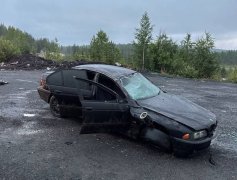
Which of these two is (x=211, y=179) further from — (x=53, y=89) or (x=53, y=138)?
(x=53, y=89)

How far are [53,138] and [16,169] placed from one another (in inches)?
74.1

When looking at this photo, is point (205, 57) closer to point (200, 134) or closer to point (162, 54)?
point (162, 54)

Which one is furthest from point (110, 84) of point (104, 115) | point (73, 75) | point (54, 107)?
point (54, 107)

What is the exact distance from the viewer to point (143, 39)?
106ft

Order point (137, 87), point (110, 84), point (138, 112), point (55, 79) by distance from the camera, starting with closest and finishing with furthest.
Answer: point (138, 112)
point (110, 84)
point (137, 87)
point (55, 79)

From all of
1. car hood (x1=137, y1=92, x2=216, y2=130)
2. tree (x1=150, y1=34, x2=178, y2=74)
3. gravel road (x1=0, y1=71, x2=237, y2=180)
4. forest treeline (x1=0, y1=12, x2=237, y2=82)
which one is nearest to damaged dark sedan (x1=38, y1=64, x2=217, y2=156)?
car hood (x1=137, y1=92, x2=216, y2=130)

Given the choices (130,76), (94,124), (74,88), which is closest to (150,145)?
(94,124)

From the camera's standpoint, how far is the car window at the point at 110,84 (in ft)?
24.7

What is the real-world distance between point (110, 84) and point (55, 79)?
88.4 inches

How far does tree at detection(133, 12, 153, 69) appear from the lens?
31.1m

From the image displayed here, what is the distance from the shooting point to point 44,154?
6.92 meters

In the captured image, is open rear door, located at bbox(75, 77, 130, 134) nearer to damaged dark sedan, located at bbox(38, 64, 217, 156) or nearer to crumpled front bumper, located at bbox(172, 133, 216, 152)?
damaged dark sedan, located at bbox(38, 64, 217, 156)

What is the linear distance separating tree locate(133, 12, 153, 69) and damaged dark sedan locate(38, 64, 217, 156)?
2327 centimetres

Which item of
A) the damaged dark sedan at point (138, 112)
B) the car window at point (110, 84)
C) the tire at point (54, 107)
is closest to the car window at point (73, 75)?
the damaged dark sedan at point (138, 112)
